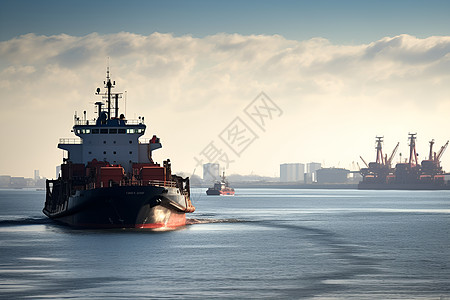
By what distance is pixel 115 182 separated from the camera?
203ft

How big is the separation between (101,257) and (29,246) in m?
10.4

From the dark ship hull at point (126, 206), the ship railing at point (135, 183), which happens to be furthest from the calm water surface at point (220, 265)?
the ship railing at point (135, 183)

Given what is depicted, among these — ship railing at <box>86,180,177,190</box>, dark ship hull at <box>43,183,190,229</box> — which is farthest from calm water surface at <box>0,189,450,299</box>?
ship railing at <box>86,180,177,190</box>

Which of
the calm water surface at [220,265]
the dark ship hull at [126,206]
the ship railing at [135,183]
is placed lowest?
the calm water surface at [220,265]

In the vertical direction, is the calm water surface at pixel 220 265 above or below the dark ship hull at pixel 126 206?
below

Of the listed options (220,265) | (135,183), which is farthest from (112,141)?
(220,265)

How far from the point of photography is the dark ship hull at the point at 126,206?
5916 cm

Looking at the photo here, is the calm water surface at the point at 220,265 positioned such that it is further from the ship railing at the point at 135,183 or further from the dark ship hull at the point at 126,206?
the ship railing at the point at 135,183

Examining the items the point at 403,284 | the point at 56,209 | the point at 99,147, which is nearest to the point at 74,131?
the point at 99,147

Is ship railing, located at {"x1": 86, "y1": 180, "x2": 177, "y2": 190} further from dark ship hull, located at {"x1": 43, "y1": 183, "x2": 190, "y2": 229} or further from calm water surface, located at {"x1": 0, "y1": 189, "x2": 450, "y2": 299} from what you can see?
calm water surface, located at {"x1": 0, "y1": 189, "x2": 450, "y2": 299}

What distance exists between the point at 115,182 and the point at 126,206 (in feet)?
10.8

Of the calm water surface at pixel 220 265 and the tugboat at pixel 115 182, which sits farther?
the tugboat at pixel 115 182

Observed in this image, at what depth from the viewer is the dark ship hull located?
194 feet

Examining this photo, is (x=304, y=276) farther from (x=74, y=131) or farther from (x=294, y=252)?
(x=74, y=131)
